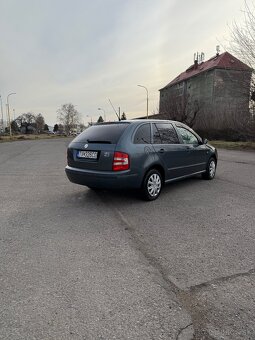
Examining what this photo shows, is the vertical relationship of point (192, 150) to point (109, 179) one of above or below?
above

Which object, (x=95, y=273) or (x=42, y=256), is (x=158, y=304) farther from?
(x=42, y=256)

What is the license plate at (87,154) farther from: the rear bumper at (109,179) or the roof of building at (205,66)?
the roof of building at (205,66)

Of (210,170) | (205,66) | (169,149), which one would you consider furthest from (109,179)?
(205,66)

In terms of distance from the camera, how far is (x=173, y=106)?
37.6 metres

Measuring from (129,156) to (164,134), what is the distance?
1.43m

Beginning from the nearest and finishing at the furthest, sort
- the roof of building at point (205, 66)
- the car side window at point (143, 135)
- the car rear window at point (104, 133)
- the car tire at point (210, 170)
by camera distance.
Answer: the car rear window at point (104, 133) < the car side window at point (143, 135) < the car tire at point (210, 170) < the roof of building at point (205, 66)

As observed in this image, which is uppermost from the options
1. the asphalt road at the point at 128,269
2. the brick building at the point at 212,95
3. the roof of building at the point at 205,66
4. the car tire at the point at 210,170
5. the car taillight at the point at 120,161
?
the roof of building at the point at 205,66

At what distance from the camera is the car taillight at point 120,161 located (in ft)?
17.9

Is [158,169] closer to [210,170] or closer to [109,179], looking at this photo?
[109,179]

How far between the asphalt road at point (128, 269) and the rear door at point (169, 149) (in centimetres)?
90

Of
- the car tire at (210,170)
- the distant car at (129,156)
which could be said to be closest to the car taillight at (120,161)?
the distant car at (129,156)

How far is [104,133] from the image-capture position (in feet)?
19.4

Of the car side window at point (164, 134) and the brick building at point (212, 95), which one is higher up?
the brick building at point (212, 95)

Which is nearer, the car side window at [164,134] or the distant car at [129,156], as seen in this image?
the distant car at [129,156]
